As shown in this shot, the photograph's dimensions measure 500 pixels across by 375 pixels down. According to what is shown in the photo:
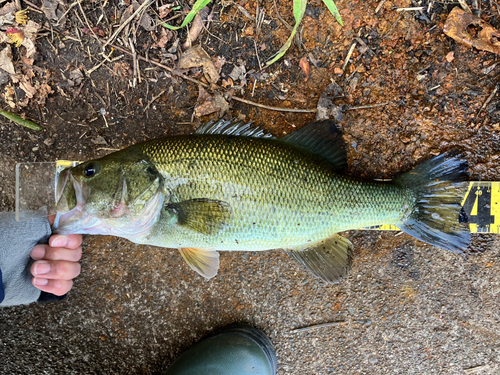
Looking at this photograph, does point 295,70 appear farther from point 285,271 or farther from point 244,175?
point 285,271

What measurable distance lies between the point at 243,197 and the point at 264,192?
0.12 metres

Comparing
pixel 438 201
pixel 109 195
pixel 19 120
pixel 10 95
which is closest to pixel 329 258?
pixel 438 201

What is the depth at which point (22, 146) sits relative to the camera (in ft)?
7.18

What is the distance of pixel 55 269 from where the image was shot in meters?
2.07

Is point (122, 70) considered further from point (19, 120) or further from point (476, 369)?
point (476, 369)

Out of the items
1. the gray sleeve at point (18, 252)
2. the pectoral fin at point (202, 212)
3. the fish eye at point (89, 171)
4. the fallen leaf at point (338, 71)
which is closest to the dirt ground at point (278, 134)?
the fallen leaf at point (338, 71)

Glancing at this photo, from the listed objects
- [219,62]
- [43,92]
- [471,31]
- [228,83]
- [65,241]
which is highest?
[471,31]

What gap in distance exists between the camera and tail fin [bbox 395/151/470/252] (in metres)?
1.88

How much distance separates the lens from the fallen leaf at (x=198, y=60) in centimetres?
206

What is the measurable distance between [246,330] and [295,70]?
1905 mm

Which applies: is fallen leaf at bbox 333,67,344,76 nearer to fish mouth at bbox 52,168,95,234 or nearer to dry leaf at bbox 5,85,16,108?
fish mouth at bbox 52,168,95,234

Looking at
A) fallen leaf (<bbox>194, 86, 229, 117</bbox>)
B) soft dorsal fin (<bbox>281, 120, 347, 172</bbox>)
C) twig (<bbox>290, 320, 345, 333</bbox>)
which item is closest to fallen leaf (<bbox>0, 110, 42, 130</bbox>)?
fallen leaf (<bbox>194, 86, 229, 117</bbox>)

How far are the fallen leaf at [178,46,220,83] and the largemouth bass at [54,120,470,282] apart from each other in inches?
21.3

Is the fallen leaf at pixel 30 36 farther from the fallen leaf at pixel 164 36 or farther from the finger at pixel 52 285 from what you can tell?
the finger at pixel 52 285
